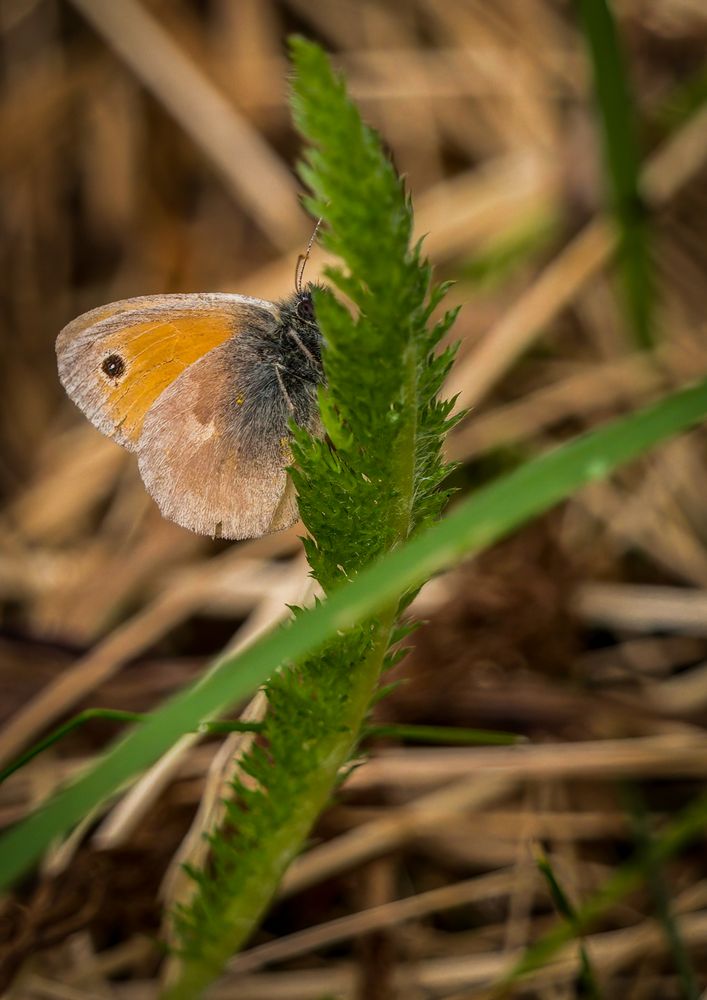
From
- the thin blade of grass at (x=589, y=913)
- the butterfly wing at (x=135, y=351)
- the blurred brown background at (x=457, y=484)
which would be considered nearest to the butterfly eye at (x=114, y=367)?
the butterfly wing at (x=135, y=351)

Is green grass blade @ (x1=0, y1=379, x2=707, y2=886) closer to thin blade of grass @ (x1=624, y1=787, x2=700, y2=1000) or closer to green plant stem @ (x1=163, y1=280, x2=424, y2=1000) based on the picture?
green plant stem @ (x1=163, y1=280, x2=424, y2=1000)

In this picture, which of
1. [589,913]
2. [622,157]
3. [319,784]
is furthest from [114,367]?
[622,157]

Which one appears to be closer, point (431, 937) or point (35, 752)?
point (35, 752)

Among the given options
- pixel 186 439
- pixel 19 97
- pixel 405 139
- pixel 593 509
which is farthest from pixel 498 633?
pixel 19 97

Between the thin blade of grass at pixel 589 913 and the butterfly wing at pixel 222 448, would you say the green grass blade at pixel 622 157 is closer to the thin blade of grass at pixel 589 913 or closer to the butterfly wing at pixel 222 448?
the butterfly wing at pixel 222 448

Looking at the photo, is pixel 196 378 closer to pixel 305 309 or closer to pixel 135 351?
pixel 135 351

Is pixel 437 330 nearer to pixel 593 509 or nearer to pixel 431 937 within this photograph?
pixel 431 937
